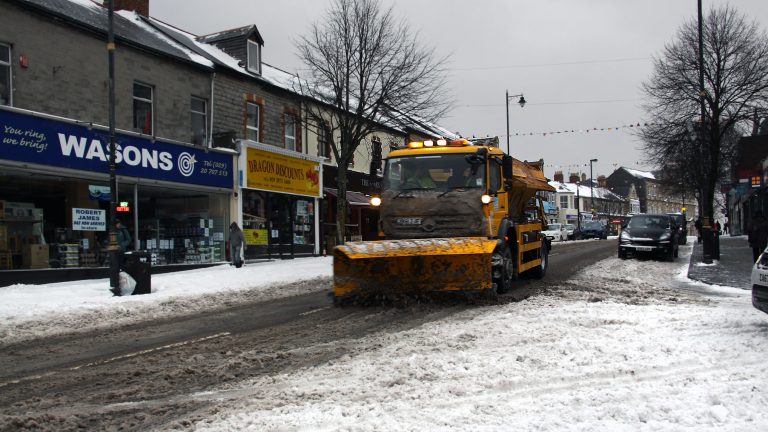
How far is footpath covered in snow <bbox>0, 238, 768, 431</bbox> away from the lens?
4.01m

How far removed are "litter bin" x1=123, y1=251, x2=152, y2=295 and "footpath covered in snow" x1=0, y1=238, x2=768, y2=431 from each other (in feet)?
12.1

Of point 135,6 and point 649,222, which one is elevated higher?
point 135,6

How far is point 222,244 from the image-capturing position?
2036 cm

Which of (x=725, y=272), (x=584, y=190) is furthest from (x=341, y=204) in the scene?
(x=584, y=190)

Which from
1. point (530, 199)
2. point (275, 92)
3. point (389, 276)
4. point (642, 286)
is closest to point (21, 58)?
point (275, 92)

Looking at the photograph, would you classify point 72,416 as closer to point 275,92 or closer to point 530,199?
point 530,199

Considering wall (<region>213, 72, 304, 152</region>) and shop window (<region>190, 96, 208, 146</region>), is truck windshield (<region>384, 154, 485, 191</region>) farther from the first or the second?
wall (<region>213, 72, 304, 152</region>)

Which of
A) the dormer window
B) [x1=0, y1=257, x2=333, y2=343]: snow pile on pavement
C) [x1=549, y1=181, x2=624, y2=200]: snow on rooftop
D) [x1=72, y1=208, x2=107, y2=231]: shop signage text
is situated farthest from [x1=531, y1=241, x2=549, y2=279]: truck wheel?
[x1=549, y1=181, x2=624, y2=200]: snow on rooftop

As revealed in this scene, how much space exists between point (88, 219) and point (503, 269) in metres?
11.6

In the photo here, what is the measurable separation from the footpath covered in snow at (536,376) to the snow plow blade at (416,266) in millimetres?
667

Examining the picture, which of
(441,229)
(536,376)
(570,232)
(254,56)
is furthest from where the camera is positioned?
(570,232)

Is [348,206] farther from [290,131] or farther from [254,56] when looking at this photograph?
[254,56]

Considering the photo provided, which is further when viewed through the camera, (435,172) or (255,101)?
(255,101)

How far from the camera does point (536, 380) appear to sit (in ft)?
16.0
